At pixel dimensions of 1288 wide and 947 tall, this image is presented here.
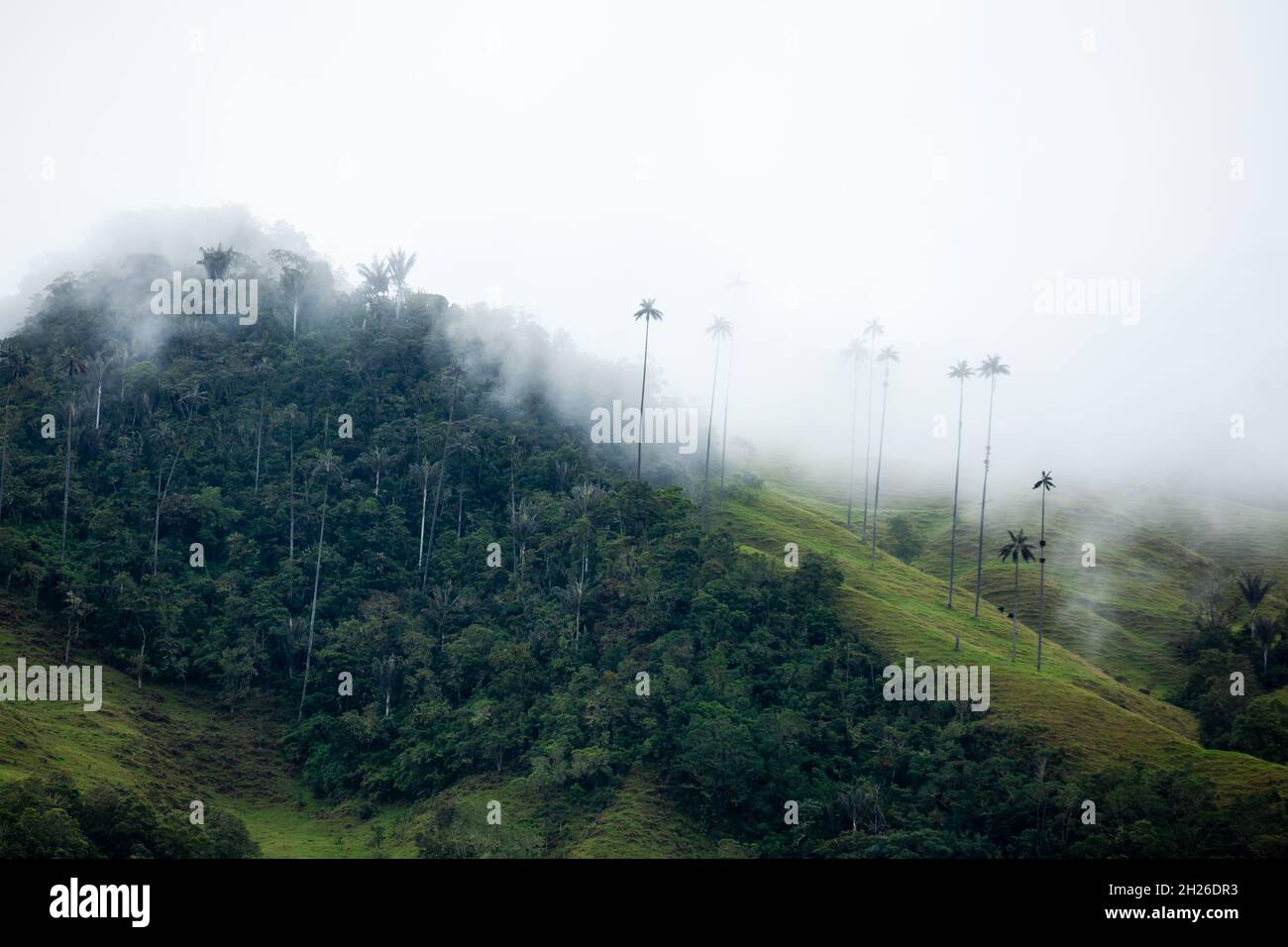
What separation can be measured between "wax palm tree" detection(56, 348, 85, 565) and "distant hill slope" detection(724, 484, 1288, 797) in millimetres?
67387

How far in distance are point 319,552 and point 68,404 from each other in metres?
32.4

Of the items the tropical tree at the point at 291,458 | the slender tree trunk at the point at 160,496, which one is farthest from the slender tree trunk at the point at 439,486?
the slender tree trunk at the point at 160,496

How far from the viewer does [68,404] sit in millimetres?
107312

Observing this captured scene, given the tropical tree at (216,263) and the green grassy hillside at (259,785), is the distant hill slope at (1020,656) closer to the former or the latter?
the green grassy hillside at (259,785)

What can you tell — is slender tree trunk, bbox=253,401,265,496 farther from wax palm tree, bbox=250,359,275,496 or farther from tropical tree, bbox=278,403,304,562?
tropical tree, bbox=278,403,304,562

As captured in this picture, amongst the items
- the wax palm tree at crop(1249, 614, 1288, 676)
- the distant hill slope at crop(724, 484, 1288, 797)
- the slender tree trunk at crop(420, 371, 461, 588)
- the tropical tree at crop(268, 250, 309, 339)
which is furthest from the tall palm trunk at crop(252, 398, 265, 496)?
the wax palm tree at crop(1249, 614, 1288, 676)

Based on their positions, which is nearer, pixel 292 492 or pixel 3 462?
pixel 3 462

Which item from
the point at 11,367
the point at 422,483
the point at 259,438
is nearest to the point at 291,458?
the point at 259,438

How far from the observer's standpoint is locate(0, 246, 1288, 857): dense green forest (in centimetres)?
6738

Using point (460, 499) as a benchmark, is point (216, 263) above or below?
above

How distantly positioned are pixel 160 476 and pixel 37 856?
215 feet

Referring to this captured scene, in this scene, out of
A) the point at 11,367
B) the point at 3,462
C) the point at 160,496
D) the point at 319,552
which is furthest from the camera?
the point at 11,367

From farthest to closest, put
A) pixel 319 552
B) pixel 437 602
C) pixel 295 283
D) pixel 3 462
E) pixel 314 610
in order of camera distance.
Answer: pixel 295 283, pixel 3 462, pixel 319 552, pixel 437 602, pixel 314 610

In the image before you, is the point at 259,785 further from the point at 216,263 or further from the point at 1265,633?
the point at 1265,633
